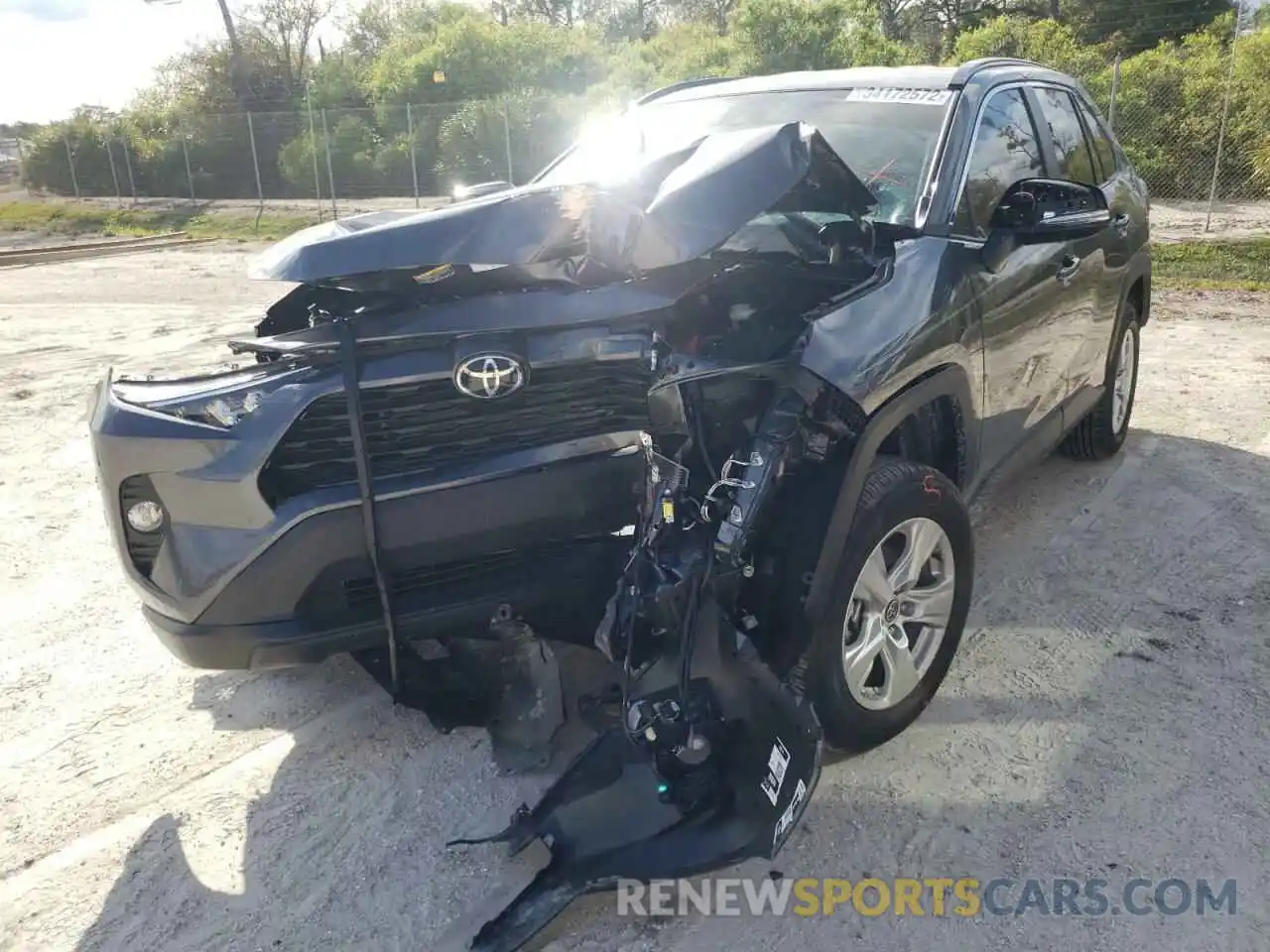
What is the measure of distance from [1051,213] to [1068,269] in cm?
80

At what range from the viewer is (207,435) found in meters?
2.50

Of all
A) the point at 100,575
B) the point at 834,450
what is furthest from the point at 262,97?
the point at 834,450

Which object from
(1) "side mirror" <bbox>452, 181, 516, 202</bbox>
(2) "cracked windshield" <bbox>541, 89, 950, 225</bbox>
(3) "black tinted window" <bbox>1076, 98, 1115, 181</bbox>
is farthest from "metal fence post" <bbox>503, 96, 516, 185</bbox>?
(2) "cracked windshield" <bbox>541, 89, 950, 225</bbox>

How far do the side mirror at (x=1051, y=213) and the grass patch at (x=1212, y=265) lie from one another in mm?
7764

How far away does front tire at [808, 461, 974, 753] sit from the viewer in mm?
2775

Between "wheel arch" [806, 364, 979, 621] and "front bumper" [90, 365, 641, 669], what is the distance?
0.58m

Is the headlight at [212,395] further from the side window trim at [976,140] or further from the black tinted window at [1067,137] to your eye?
the black tinted window at [1067,137]

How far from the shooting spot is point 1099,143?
504cm

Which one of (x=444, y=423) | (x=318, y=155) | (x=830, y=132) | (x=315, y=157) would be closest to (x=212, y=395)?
(x=444, y=423)

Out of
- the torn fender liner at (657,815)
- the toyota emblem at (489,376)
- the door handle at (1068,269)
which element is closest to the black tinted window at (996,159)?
the door handle at (1068,269)

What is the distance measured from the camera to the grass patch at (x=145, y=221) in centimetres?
2175

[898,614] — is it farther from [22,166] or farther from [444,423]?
[22,166]

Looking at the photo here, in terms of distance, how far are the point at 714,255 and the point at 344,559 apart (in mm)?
1470

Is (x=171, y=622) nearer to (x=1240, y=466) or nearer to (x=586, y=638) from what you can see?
(x=586, y=638)
